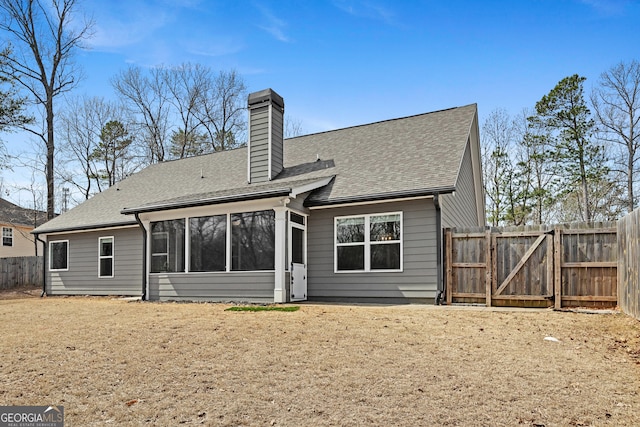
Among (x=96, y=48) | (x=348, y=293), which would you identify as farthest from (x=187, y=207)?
(x=96, y=48)

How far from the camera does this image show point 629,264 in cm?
761

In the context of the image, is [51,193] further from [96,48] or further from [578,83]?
[578,83]

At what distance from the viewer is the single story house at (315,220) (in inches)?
410

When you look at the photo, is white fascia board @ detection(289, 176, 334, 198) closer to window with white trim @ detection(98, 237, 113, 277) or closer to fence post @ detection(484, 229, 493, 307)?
fence post @ detection(484, 229, 493, 307)

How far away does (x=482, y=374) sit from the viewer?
187 inches

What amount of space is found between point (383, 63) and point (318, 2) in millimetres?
4095

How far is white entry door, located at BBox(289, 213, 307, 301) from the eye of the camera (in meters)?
10.9

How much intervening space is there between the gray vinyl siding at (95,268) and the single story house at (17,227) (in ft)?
50.9

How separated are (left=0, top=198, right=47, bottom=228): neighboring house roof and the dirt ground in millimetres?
26702

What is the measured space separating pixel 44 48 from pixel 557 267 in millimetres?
25475

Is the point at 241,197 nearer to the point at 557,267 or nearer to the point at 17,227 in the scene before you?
the point at 557,267

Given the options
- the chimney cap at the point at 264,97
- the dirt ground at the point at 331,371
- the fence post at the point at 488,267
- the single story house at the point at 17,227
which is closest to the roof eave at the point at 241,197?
the chimney cap at the point at 264,97

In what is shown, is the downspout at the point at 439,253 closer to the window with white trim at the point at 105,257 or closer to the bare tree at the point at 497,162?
the window with white trim at the point at 105,257

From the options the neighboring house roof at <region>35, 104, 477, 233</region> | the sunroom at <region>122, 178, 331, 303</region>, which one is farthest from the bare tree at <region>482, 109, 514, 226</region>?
the sunroom at <region>122, 178, 331, 303</region>
